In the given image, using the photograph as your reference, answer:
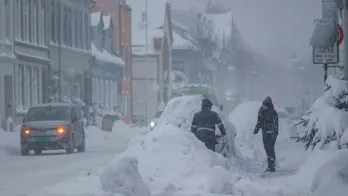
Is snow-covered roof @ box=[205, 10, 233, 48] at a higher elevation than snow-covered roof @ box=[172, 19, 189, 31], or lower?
higher

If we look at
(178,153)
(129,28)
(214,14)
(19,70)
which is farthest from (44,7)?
(214,14)

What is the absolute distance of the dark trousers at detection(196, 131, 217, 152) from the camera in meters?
19.0

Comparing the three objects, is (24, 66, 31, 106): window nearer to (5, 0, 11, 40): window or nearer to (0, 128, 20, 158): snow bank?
(5, 0, 11, 40): window

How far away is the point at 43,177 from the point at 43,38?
29.7 m

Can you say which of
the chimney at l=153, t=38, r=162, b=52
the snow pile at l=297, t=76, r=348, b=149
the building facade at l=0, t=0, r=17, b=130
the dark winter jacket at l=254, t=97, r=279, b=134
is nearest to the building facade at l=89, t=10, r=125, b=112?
the chimney at l=153, t=38, r=162, b=52

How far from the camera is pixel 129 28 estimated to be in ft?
252

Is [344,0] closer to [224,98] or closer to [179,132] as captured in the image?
[179,132]

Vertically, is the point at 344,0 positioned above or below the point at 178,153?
above

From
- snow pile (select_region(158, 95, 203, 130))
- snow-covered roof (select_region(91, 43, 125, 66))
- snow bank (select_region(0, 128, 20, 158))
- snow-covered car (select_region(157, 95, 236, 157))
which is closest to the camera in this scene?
snow-covered car (select_region(157, 95, 236, 157))

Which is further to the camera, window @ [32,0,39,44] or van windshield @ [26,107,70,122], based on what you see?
window @ [32,0,39,44]

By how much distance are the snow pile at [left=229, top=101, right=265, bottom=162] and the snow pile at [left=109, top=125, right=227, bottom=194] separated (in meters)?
6.04

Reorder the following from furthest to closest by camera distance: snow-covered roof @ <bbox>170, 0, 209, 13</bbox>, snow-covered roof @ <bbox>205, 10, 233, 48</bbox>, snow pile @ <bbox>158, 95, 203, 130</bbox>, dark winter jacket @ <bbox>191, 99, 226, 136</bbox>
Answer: snow-covered roof @ <bbox>205, 10, 233, 48</bbox> → snow-covered roof @ <bbox>170, 0, 209, 13</bbox> → snow pile @ <bbox>158, 95, 203, 130</bbox> → dark winter jacket @ <bbox>191, 99, 226, 136</bbox>

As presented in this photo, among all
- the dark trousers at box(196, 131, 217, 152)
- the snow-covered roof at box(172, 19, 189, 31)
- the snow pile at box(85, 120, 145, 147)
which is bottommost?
the snow pile at box(85, 120, 145, 147)

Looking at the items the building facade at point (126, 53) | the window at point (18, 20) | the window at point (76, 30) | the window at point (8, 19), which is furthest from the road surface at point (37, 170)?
the building facade at point (126, 53)
